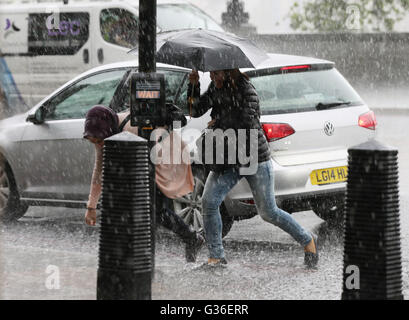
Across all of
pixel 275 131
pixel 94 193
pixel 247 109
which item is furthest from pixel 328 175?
pixel 94 193

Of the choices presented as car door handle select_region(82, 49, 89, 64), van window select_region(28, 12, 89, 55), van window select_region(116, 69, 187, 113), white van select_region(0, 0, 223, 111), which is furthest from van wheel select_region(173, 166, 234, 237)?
van window select_region(28, 12, 89, 55)

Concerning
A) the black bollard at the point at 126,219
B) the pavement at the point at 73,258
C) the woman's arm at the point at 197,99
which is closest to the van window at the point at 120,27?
the pavement at the point at 73,258

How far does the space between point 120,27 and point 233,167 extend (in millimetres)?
9470

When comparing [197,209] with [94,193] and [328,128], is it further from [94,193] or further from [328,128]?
[94,193]

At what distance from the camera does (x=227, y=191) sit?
7.45 metres

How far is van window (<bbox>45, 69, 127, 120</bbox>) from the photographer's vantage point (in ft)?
30.2

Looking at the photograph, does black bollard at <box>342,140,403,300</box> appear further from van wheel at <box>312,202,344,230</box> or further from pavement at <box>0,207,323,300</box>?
van wheel at <box>312,202,344,230</box>

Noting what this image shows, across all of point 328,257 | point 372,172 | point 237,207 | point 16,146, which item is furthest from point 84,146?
point 372,172

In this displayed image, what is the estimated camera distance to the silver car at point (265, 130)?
323 inches

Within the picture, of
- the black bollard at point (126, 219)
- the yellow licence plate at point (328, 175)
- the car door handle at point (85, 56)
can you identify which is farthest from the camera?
the car door handle at point (85, 56)

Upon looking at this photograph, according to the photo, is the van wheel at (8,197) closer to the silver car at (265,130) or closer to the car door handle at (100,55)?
the silver car at (265,130)

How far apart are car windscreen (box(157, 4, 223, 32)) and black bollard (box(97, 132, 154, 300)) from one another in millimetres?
9927

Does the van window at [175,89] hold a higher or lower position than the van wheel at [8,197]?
higher

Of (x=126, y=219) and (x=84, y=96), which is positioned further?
(x=84, y=96)
